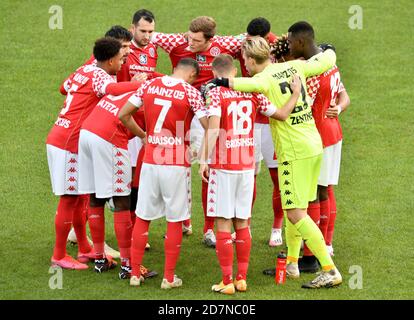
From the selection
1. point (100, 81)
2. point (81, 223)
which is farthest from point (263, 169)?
point (100, 81)

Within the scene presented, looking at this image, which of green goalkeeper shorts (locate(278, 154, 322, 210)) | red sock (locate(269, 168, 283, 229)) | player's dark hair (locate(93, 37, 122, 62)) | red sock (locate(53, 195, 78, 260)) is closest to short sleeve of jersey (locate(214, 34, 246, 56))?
red sock (locate(269, 168, 283, 229))

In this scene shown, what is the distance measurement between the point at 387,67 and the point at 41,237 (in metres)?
8.65

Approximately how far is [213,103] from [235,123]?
13.0 inches

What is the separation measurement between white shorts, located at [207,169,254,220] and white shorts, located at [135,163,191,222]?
265 mm

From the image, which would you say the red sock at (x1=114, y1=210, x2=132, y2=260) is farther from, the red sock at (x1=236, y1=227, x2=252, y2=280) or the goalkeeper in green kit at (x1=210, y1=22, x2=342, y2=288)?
the goalkeeper in green kit at (x1=210, y1=22, x2=342, y2=288)

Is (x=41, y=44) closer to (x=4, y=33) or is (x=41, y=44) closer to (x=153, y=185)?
(x=4, y=33)

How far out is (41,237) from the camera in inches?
448

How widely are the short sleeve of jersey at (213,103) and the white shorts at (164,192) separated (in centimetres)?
66

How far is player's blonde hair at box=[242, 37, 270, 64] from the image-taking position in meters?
9.60

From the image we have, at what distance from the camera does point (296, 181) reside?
9.78 meters

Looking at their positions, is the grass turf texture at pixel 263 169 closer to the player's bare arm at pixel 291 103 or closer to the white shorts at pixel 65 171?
the white shorts at pixel 65 171

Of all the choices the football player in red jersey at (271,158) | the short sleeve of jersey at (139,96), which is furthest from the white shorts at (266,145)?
the short sleeve of jersey at (139,96)

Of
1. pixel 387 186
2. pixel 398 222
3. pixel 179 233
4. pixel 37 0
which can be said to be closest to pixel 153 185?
pixel 179 233

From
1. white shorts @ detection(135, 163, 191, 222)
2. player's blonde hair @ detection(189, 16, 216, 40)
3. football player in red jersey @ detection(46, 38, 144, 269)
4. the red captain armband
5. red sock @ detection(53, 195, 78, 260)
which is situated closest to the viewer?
white shorts @ detection(135, 163, 191, 222)
